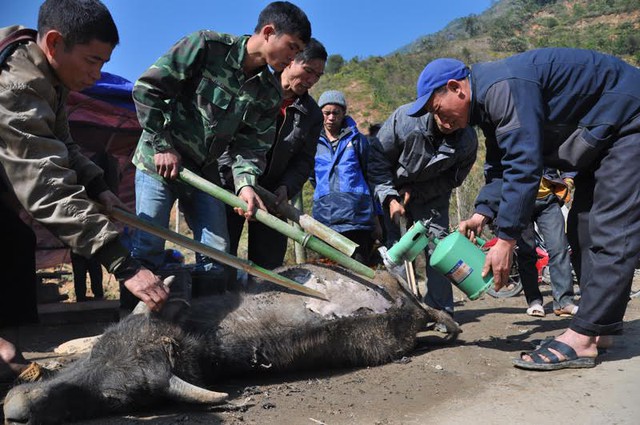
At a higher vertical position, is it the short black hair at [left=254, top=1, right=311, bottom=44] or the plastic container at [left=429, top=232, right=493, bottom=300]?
the short black hair at [left=254, top=1, right=311, bottom=44]

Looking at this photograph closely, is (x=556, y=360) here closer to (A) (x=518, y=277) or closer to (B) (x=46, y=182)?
(B) (x=46, y=182)

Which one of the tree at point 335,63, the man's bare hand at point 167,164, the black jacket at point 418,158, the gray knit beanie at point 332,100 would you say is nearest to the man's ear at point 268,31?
the man's bare hand at point 167,164

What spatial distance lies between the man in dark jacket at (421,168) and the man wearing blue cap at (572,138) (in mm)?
1110

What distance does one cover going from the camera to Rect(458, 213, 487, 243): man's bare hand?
3.82 metres

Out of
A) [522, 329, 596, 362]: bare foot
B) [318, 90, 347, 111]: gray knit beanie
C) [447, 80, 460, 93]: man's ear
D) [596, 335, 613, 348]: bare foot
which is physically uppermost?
[447, 80, 460, 93]: man's ear

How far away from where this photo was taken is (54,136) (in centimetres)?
266

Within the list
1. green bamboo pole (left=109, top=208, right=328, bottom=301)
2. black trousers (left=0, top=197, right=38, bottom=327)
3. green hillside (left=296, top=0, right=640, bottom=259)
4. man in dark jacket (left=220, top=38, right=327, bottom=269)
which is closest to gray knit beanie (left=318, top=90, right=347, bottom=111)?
man in dark jacket (left=220, top=38, right=327, bottom=269)

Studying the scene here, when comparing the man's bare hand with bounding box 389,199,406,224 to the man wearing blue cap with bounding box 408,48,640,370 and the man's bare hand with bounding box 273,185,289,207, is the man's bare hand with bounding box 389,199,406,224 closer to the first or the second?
the man's bare hand with bounding box 273,185,289,207

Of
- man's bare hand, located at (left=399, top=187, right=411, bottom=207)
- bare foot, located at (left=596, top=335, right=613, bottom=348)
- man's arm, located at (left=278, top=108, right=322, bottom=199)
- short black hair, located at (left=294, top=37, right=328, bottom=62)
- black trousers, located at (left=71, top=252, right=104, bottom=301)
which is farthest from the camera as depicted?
black trousers, located at (left=71, top=252, right=104, bottom=301)

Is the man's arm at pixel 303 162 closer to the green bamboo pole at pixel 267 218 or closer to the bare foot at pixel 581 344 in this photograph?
the green bamboo pole at pixel 267 218

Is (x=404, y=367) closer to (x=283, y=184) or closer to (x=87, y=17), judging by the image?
(x=283, y=184)

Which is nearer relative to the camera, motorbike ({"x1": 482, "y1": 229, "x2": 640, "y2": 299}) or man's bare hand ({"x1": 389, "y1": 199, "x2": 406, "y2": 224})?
man's bare hand ({"x1": 389, "y1": 199, "x2": 406, "y2": 224})

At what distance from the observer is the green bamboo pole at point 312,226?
3.45 meters

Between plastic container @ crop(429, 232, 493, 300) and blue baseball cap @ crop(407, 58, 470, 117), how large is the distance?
80 centimetres
